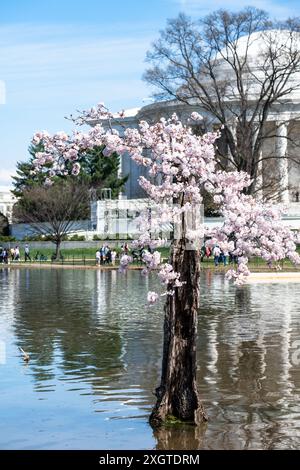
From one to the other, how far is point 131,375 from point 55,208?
210 feet

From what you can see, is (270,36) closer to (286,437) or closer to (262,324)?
(262,324)

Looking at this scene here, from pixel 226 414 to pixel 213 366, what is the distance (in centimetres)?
396

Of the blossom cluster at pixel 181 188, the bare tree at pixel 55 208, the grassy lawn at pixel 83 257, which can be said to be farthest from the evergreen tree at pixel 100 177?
the blossom cluster at pixel 181 188

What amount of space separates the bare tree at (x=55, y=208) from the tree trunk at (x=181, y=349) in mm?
62288

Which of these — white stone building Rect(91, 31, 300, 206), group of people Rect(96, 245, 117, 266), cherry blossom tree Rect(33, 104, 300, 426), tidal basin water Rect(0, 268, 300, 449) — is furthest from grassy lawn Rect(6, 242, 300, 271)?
cherry blossom tree Rect(33, 104, 300, 426)

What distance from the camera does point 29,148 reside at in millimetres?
107125

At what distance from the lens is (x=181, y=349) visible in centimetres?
1309

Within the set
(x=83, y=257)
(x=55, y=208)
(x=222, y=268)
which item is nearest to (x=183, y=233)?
(x=222, y=268)

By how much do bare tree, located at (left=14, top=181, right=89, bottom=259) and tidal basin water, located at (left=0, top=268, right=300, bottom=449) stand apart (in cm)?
4900

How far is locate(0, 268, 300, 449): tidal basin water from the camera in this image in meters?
12.8

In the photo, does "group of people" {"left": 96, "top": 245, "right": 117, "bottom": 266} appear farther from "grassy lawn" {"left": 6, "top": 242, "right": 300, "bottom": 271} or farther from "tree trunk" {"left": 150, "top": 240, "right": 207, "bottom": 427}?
"tree trunk" {"left": 150, "top": 240, "right": 207, "bottom": 427}

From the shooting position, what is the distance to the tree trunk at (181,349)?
42.8 ft

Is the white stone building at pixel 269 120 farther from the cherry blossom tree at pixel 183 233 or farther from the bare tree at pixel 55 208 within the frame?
the cherry blossom tree at pixel 183 233

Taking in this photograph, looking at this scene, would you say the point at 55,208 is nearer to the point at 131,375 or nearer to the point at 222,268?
the point at 222,268
